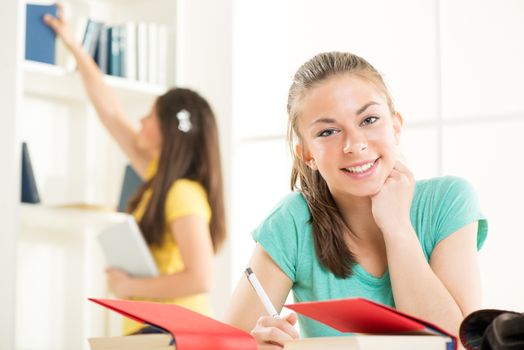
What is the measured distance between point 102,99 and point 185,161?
588 millimetres

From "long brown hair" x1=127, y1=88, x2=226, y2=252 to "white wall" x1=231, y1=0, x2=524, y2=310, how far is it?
21.1 inches

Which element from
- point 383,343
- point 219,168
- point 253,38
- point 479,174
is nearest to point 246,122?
point 253,38

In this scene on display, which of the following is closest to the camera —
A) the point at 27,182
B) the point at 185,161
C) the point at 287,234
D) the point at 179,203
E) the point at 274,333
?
the point at 274,333

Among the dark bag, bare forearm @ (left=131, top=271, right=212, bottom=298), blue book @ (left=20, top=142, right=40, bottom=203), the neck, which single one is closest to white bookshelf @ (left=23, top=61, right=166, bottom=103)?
blue book @ (left=20, top=142, right=40, bottom=203)

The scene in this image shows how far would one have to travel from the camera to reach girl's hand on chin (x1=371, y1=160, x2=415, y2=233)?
58.2 inches

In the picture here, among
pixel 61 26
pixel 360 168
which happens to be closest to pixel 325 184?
pixel 360 168

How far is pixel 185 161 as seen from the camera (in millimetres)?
2916

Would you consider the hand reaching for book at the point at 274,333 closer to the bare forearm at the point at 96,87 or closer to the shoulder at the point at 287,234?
the shoulder at the point at 287,234

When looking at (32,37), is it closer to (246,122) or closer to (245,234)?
(246,122)

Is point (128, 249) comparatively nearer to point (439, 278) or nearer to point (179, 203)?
point (179, 203)

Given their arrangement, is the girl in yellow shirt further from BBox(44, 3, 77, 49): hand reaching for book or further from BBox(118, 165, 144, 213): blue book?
BBox(118, 165, 144, 213): blue book

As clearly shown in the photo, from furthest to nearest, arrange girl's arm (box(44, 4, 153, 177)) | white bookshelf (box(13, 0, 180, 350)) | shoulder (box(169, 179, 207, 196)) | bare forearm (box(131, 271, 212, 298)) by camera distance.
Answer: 1. white bookshelf (box(13, 0, 180, 350))
2. girl's arm (box(44, 4, 153, 177))
3. shoulder (box(169, 179, 207, 196))
4. bare forearm (box(131, 271, 212, 298))

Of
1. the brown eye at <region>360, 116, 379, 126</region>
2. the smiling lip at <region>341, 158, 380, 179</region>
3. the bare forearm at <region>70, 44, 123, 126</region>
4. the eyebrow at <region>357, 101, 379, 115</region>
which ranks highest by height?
the bare forearm at <region>70, 44, 123, 126</region>

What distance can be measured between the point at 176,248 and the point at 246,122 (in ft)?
3.01
